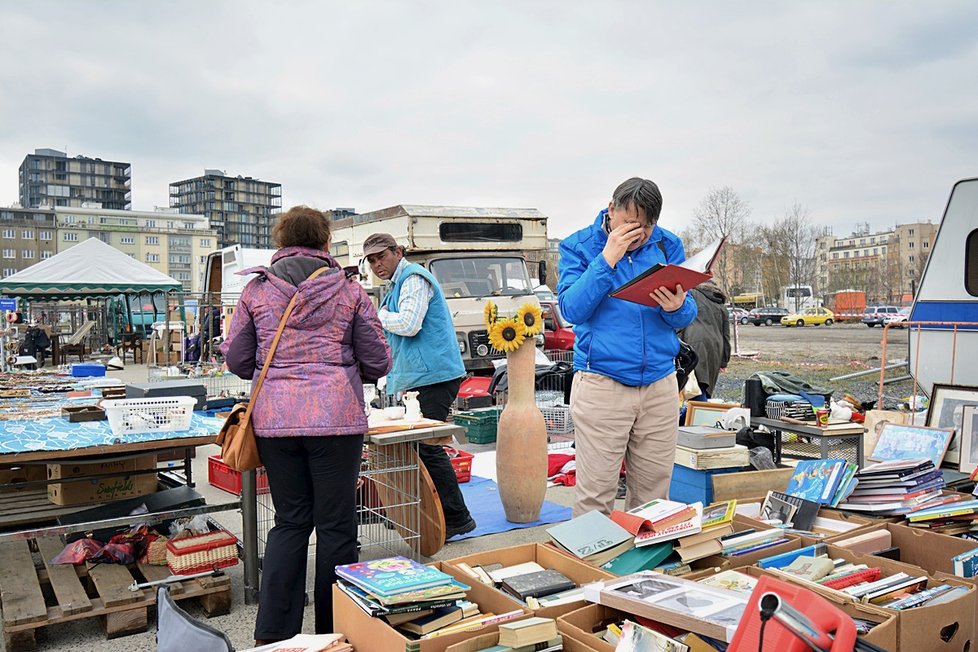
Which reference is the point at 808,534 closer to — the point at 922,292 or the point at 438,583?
the point at 438,583

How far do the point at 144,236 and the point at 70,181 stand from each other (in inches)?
1140

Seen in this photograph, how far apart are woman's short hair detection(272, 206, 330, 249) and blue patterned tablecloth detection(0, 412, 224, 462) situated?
124 centimetres

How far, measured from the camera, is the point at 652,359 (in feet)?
11.5

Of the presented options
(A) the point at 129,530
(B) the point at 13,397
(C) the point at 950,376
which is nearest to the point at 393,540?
(A) the point at 129,530

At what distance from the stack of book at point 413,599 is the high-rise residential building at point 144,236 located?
9777 centimetres

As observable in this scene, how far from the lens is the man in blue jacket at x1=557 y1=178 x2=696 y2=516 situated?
3.46m

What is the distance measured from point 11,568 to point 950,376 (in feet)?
23.6

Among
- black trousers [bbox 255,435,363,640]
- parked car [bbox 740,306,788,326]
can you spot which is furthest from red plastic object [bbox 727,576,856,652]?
parked car [bbox 740,306,788,326]

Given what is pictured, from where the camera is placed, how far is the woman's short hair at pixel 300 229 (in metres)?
3.26

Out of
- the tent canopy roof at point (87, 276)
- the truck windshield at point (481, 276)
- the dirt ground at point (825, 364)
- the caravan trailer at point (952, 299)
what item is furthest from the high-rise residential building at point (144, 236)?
the caravan trailer at point (952, 299)

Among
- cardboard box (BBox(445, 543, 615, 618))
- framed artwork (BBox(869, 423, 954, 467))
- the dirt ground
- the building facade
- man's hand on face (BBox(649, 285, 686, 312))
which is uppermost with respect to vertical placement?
the building facade

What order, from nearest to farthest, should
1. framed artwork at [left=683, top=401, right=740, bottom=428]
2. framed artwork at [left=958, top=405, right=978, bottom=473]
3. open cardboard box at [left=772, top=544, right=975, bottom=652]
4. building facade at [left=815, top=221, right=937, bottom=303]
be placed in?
open cardboard box at [left=772, top=544, right=975, bottom=652] < framed artwork at [left=958, top=405, right=978, bottom=473] < framed artwork at [left=683, top=401, right=740, bottom=428] < building facade at [left=815, top=221, right=937, bottom=303]

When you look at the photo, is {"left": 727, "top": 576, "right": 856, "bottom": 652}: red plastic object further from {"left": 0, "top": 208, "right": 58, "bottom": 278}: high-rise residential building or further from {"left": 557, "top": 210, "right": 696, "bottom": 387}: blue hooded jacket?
{"left": 0, "top": 208, "right": 58, "bottom": 278}: high-rise residential building

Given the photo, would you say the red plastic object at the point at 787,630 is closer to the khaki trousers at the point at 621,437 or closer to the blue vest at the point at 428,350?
the khaki trousers at the point at 621,437
